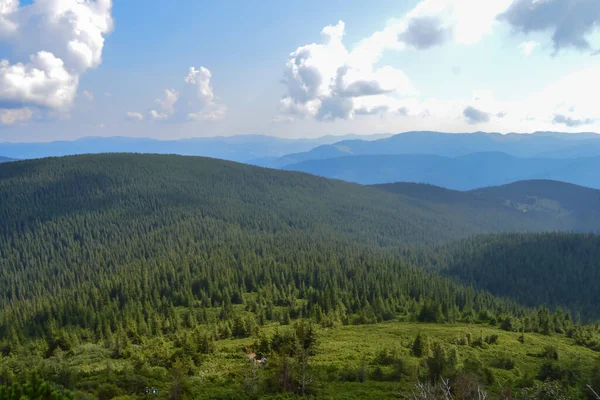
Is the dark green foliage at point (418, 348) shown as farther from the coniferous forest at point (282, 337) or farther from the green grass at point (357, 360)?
the green grass at point (357, 360)

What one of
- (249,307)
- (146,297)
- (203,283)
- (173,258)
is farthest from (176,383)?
(173,258)

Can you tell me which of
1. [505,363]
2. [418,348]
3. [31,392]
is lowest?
[418,348]

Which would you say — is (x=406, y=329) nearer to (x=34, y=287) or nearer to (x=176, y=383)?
(x=176, y=383)

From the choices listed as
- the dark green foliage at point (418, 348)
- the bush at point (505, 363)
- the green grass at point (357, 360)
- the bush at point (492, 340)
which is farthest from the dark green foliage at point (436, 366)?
the bush at point (492, 340)

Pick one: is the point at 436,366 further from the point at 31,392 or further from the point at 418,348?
the point at 31,392

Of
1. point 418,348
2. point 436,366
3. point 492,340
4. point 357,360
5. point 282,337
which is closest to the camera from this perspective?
point 436,366

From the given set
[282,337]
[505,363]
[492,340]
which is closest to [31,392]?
[282,337]

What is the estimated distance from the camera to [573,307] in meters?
194

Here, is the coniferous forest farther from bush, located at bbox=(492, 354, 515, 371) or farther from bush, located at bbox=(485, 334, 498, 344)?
bush, located at bbox=(485, 334, 498, 344)

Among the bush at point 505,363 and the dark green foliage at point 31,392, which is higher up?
the dark green foliage at point 31,392

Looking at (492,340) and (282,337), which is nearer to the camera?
(282,337)

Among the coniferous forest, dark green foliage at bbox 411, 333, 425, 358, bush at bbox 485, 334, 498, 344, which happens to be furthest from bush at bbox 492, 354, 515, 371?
bush at bbox 485, 334, 498, 344

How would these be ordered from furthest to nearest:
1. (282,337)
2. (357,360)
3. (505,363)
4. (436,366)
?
(357,360)
(282,337)
(505,363)
(436,366)

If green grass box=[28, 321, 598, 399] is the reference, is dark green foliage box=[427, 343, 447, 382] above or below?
above
